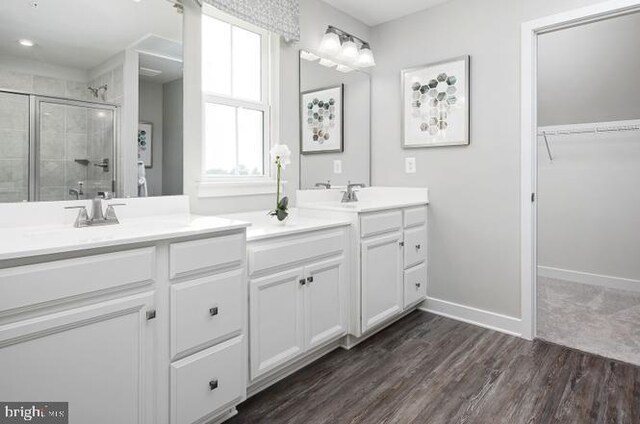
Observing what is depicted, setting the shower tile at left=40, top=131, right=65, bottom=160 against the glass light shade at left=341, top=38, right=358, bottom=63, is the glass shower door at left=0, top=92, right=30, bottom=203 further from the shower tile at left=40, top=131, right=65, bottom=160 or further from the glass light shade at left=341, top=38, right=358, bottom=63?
the glass light shade at left=341, top=38, right=358, bottom=63

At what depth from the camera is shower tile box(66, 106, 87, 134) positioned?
167 centimetres

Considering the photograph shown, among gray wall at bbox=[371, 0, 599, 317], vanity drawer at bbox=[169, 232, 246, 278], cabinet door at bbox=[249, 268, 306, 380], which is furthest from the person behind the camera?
gray wall at bbox=[371, 0, 599, 317]

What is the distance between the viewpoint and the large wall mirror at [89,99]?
1541mm

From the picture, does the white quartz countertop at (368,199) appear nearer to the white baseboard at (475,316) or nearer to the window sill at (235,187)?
the window sill at (235,187)

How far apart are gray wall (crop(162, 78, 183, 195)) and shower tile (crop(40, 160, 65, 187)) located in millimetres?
459

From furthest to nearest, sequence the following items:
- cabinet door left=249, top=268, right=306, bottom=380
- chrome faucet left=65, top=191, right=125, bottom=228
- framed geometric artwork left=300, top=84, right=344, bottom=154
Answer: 1. framed geometric artwork left=300, top=84, right=344, bottom=154
2. cabinet door left=249, top=268, right=306, bottom=380
3. chrome faucet left=65, top=191, right=125, bottom=228

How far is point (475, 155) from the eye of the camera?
9.22ft

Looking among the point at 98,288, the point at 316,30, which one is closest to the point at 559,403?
the point at 98,288

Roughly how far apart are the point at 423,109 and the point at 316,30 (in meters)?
1.02

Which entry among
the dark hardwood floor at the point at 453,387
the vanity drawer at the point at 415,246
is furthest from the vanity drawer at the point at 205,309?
the vanity drawer at the point at 415,246

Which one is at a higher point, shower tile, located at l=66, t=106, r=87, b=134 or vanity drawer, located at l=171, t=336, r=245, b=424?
shower tile, located at l=66, t=106, r=87, b=134

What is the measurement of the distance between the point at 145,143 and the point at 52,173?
0.43 meters

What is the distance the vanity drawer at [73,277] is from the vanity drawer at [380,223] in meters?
1.34

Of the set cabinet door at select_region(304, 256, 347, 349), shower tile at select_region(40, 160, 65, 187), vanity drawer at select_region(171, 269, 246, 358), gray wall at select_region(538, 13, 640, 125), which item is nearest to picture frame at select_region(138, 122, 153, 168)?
shower tile at select_region(40, 160, 65, 187)
